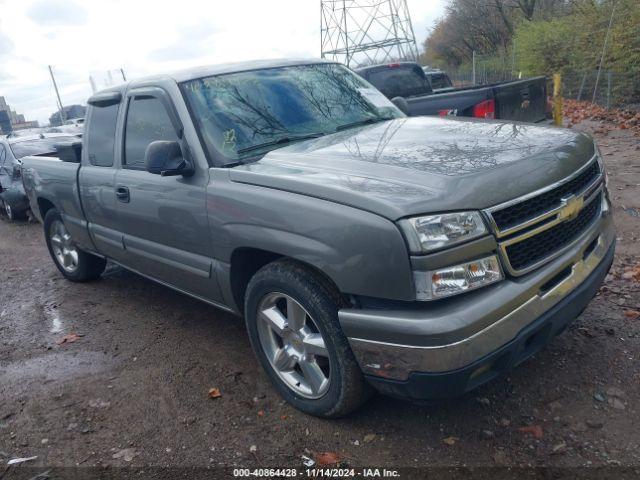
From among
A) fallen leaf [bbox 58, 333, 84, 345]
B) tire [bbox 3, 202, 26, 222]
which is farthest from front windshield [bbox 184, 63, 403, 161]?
tire [bbox 3, 202, 26, 222]

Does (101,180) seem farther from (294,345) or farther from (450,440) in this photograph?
(450,440)

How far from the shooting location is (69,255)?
615 cm

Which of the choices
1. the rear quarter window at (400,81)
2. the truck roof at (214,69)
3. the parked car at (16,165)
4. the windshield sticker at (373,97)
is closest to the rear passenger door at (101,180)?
the truck roof at (214,69)

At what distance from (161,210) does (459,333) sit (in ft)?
7.55

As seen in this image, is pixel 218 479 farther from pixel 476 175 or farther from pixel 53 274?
pixel 53 274

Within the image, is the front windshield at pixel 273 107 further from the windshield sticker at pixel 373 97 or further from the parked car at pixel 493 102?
the parked car at pixel 493 102

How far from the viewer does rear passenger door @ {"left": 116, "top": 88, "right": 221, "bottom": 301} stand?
359 cm

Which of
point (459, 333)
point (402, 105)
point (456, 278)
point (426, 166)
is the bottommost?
→ point (459, 333)

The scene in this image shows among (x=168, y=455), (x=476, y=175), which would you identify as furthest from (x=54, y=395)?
(x=476, y=175)

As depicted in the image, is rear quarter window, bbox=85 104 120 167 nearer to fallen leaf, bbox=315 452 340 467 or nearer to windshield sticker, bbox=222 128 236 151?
windshield sticker, bbox=222 128 236 151

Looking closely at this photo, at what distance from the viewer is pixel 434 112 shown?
6.90 m

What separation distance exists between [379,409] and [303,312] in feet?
2.42

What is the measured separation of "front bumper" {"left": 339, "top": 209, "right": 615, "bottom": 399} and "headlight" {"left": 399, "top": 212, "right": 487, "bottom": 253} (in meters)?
0.26

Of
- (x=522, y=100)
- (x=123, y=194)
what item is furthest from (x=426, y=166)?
(x=522, y=100)
